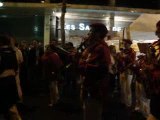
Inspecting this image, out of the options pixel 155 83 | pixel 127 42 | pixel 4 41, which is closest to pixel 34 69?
pixel 127 42

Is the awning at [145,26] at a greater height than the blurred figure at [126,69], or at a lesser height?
greater

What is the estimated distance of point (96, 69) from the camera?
23.6 feet

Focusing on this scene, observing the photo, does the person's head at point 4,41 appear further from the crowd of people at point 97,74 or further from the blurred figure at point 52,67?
the blurred figure at point 52,67

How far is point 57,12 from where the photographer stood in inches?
1075

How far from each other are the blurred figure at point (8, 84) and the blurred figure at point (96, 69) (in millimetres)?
1462

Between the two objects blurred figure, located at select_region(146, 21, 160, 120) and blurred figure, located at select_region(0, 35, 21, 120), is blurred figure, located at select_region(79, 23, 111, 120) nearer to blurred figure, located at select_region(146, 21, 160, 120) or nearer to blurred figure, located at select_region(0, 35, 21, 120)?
blurred figure, located at select_region(146, 21, 160, 120)

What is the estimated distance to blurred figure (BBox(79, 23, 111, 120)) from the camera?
721 cm

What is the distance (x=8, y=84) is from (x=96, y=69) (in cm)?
176

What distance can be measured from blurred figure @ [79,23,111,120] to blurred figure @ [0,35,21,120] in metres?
1.46

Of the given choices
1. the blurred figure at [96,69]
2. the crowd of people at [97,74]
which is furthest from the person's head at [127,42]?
the blurred figure at [96,69]

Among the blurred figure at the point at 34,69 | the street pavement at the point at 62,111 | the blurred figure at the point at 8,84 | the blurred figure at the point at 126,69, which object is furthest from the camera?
the blurred figure at the point at 34,69

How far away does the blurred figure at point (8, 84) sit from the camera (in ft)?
26.2

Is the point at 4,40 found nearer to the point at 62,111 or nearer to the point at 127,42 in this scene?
the point at 127,42

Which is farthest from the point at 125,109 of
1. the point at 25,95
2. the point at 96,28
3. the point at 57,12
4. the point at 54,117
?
the point at 57,12
